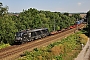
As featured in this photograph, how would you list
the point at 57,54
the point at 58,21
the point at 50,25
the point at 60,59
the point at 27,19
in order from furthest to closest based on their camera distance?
the point at 58,21 → the point at 50,25 → the point at 27,19 → the point at 57,54 → the point at 60,59

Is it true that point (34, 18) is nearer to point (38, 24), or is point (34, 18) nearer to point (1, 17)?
point (38, 24)

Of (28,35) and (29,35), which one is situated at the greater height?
(28,35)

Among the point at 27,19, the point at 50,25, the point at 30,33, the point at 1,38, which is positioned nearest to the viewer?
the point at 30,33

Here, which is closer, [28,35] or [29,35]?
[28,35]

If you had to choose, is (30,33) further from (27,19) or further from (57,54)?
(27,19)

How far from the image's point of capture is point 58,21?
10906 cm

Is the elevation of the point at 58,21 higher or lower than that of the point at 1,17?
lower

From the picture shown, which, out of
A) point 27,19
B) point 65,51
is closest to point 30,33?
point 65,51

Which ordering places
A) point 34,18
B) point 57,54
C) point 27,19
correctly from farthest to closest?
point 34,18, point 27,19, point 57,54

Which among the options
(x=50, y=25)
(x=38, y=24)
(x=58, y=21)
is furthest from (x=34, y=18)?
(x=58, y=21)

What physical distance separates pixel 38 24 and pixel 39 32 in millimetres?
29108

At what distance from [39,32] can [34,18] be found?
2901 centimetres

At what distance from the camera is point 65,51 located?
35.3 meters

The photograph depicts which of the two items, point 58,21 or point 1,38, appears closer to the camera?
point 1,38
